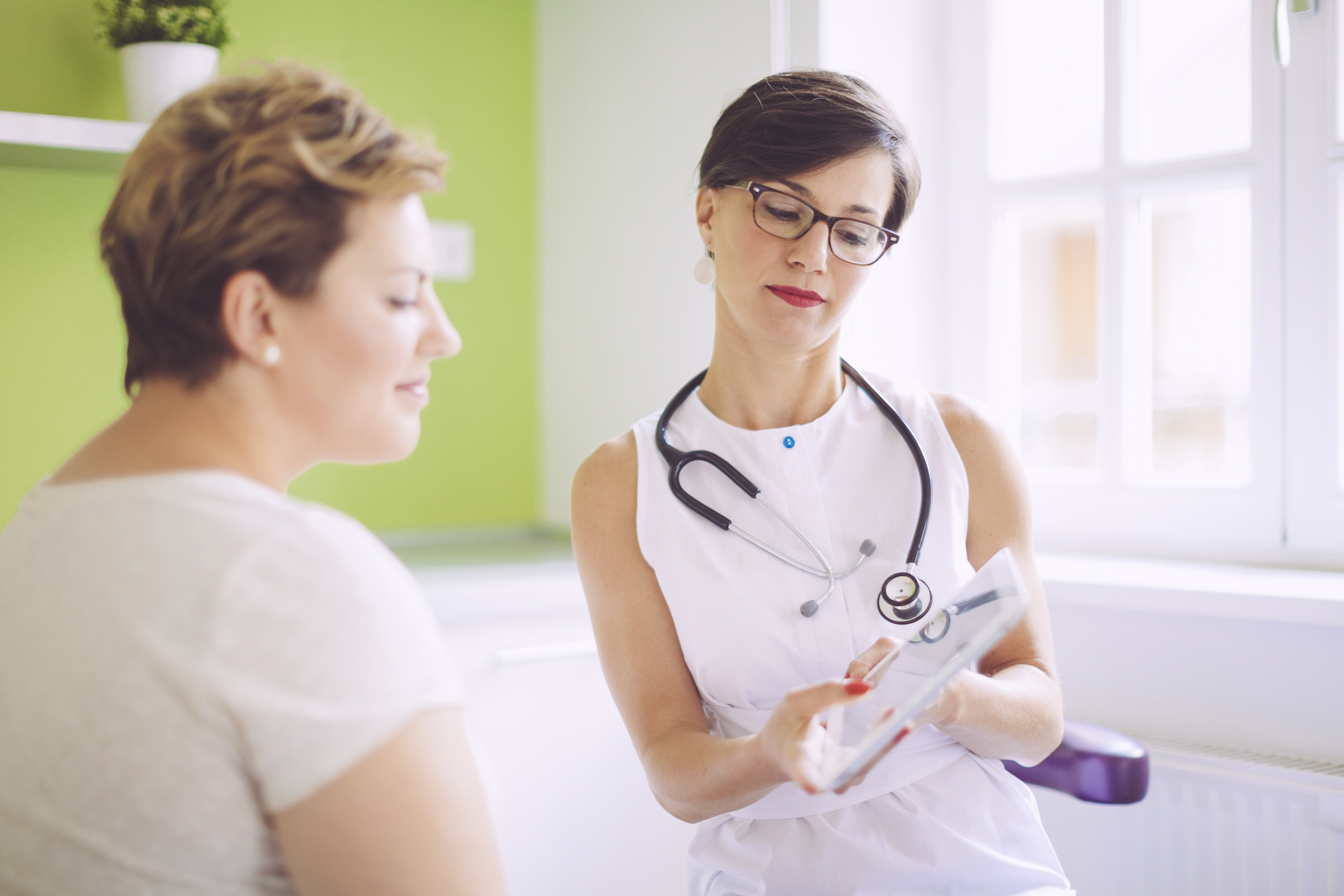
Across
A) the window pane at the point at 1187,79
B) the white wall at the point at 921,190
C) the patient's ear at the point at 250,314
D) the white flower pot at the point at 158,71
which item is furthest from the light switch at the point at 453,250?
the patient's ear at the point at 250,314

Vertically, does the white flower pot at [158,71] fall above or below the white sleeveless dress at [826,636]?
above

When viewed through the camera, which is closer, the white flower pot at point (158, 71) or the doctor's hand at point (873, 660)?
the doctor's hand at point (873, 660)

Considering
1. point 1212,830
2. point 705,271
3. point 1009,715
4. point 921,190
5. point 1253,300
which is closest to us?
point 1009,715

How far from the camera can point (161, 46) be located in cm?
169

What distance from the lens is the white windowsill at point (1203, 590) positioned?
4.79 feet

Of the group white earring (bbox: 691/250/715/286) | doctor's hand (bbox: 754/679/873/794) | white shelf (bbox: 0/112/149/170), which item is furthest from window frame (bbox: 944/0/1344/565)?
white shelf (bbox: 0/112/149/170)

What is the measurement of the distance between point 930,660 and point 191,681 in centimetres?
58

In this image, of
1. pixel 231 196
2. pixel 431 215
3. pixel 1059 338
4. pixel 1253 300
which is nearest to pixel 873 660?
pixel 231 196

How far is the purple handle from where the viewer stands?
48.8 inches

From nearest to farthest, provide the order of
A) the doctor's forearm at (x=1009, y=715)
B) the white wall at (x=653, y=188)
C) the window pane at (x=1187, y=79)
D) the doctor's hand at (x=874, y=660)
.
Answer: the doctor's hand at (x=874, y=660)
the doctor's forearm at (x=1009, y=715)
the window pane at (x=1187, y=79)
the white wall at (x=653, y=188)

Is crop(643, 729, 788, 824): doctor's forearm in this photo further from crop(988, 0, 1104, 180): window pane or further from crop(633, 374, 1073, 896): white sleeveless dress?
crop(988, 0, 1104, 180): window pane

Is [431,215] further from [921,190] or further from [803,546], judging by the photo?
[803,546]

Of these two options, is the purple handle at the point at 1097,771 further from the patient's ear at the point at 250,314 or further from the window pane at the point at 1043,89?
the window pane at the point at 1043,89

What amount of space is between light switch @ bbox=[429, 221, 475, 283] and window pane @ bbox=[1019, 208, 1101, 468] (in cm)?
117
